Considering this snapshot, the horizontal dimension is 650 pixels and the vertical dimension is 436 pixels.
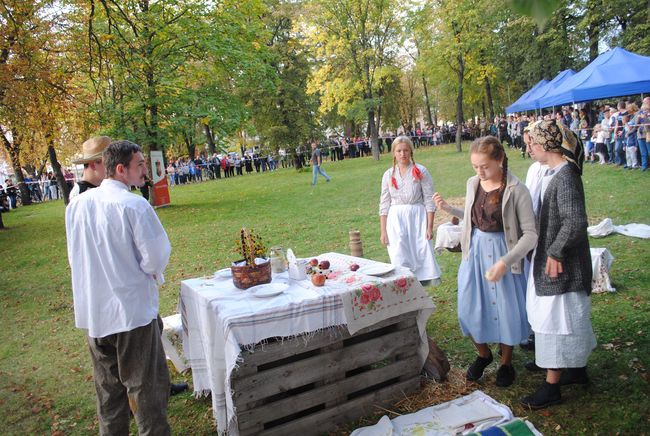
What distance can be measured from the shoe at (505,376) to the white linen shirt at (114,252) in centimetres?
282

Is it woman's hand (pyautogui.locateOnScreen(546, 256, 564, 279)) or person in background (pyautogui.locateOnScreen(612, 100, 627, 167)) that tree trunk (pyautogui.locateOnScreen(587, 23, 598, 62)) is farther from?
woman's hand (pyautogui.locateOnScreen(546, 256, 564, 279))

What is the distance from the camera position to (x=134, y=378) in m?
3.03

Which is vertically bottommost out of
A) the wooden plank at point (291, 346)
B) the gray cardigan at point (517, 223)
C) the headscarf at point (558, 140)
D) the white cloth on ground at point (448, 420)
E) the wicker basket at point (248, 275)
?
the white cloth on ground at point (448, 420)

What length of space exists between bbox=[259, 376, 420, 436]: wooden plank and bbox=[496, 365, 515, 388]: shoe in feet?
2.23

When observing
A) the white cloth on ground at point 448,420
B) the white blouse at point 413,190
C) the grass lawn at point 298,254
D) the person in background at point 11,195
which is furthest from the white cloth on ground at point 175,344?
the person in background at point 11,195

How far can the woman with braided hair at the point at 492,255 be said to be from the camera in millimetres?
3557

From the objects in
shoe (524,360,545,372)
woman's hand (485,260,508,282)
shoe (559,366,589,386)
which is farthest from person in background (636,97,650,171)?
woman's hand (485,260,508,282)

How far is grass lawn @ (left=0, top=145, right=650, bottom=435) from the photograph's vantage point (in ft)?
12.1

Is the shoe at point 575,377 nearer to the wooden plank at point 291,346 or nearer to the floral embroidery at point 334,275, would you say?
the wooden plank at point 291,346

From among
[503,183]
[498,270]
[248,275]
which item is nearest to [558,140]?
[503,183]

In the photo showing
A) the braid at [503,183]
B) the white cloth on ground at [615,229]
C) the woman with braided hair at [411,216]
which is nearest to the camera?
the braid at [503,183]

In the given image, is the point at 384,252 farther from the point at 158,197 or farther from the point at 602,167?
the point at 158,197

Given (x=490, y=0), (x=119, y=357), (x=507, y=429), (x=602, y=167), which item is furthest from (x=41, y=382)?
(x=490, y=0)

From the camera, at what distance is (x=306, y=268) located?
4.07 m
